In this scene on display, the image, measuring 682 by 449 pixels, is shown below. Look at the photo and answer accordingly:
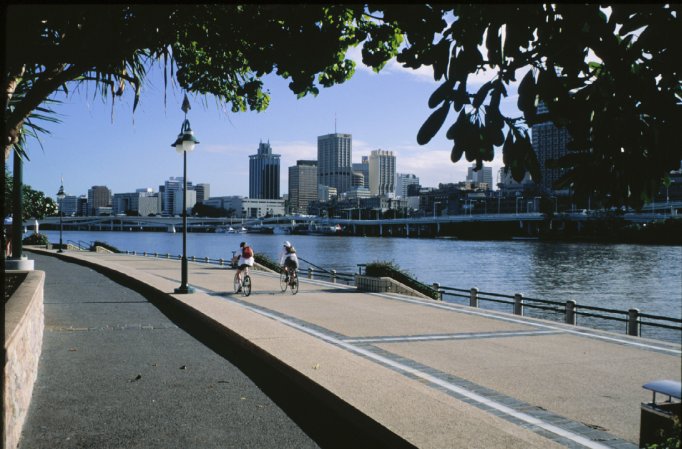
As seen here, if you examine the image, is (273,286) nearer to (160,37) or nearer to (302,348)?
(302,348)

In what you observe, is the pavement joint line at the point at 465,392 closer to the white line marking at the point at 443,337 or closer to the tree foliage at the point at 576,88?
the white line marking at the point at 443,337

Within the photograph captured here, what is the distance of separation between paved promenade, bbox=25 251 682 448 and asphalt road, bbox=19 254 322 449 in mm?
127

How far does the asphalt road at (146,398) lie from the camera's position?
20.7 ft

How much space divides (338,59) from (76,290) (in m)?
16.2

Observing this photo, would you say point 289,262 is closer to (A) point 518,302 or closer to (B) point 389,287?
(B) point 389,287

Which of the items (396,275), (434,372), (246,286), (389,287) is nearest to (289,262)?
(246,286)

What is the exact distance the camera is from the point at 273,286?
2417 centimetres

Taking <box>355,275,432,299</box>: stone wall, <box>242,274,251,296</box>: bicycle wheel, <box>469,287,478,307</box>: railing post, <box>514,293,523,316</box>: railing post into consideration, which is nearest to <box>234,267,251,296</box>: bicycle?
<box>242,274,251,296</box>: bicycle wheel

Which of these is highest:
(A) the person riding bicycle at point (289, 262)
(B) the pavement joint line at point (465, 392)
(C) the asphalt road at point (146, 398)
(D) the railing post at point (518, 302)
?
(A) the person riding bicycle at point (289, 262)

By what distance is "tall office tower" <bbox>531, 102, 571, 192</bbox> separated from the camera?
149 inches

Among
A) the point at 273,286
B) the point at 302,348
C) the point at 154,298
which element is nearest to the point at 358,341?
the point at 302,348

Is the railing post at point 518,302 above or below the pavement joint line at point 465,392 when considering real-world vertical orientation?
below

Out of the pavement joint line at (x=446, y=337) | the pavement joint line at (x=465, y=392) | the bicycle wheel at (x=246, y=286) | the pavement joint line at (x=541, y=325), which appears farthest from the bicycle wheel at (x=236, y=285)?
the pavement joint line at (x=446, y=337)

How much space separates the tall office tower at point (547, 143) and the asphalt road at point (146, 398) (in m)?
3.72
